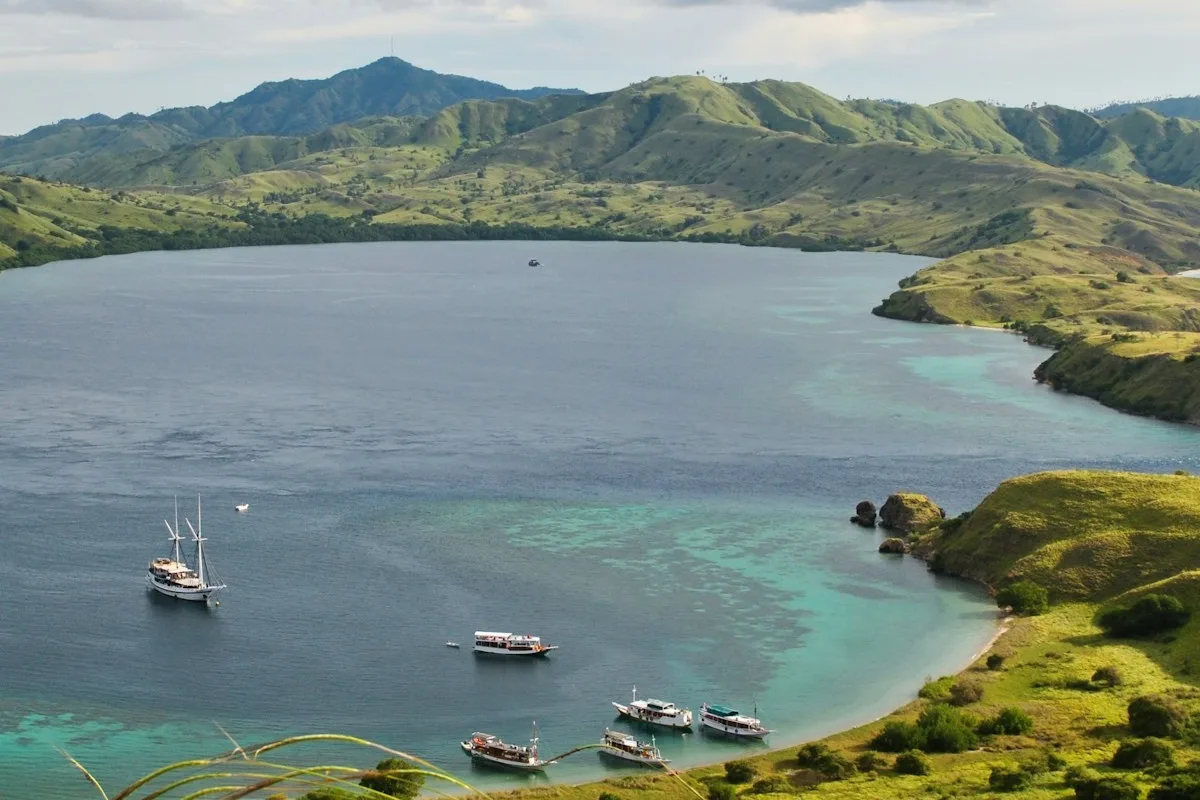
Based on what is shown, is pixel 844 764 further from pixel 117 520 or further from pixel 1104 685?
pixel 117 520

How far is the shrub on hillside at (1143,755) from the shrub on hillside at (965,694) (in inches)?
531

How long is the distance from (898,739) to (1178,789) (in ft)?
60.7

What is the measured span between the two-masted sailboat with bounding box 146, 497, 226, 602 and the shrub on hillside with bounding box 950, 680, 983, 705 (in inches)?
2288

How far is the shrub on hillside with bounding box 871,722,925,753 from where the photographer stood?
265 feet

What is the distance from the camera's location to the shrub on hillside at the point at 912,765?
76500 millimetres

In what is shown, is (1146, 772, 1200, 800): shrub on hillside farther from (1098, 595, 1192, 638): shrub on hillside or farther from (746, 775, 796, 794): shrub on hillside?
(1098, 595, 1192, 638): shrub on hillside

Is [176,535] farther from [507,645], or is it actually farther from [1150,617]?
[1150,617]

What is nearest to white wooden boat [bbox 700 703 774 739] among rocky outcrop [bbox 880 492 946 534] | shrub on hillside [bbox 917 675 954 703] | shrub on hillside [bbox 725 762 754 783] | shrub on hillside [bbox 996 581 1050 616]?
shrub on hillside [bbox 725 762 754 783]

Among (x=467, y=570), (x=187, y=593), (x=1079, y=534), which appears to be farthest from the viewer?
(x=1079, y=534)

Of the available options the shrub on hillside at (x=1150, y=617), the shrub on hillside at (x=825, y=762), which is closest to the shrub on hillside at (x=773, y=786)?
the shrub on hillside at (x=825, y=762)

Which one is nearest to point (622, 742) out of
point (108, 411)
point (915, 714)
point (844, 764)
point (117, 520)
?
point (844, 764)

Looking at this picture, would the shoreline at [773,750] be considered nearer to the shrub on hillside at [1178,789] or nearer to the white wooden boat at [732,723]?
the white wooden boat at [732,723]

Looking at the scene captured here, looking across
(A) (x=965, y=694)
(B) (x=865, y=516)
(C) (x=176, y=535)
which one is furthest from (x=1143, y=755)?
(C) (x=176, y=535)

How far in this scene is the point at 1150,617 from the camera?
99.2 metres
